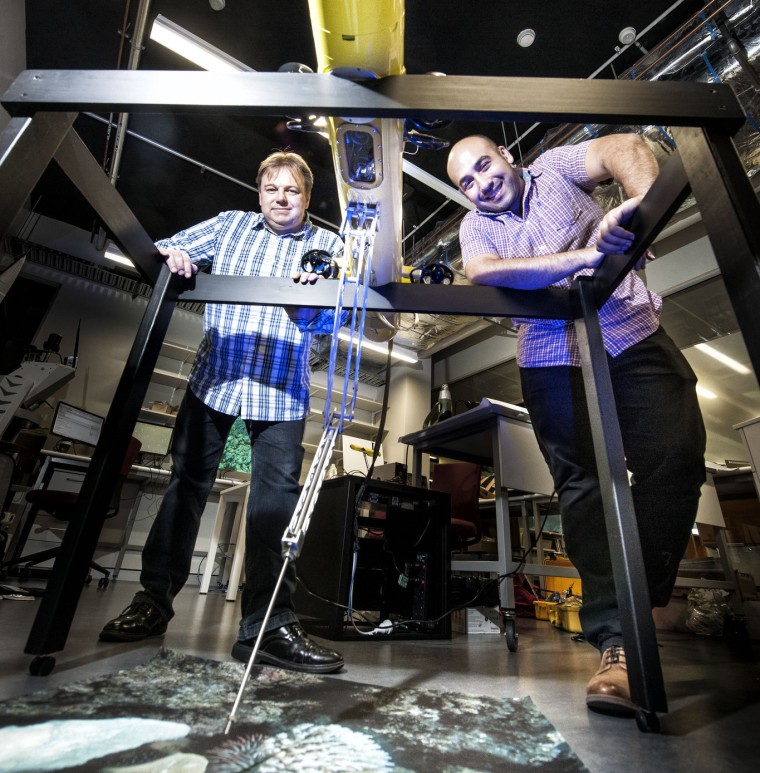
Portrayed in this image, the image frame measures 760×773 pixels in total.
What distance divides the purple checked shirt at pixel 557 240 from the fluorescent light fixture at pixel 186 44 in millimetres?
1881

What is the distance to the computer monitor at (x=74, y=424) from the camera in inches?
132

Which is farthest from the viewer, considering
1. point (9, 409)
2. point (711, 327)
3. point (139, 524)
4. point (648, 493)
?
point (139, 524)

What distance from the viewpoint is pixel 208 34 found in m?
2.89

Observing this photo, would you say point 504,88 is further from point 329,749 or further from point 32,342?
point 32,342

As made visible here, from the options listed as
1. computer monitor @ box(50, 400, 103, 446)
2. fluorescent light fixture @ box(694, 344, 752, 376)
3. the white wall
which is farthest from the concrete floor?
the white wall

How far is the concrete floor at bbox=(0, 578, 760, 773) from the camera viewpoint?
543 millimetres

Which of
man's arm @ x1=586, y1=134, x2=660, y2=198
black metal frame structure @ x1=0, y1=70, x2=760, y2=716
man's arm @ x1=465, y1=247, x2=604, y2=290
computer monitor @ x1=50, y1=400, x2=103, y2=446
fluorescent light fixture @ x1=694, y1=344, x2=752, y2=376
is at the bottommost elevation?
black metal frame structure @ x1=0, y1=70, x2=760, y2=716

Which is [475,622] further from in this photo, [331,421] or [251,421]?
[331,421]

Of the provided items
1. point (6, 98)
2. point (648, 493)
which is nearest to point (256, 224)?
point (6, 98)

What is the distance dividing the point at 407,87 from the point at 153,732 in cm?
75

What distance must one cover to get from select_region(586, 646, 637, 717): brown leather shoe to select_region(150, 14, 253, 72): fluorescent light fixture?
2806mm

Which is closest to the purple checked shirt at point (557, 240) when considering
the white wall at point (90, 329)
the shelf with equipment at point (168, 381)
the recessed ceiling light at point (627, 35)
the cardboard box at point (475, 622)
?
the cardboard box at point (475, 622)

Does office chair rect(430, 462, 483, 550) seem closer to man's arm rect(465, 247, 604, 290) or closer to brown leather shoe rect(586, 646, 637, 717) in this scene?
brown leather shoe rect(586, 646, 637, 717)

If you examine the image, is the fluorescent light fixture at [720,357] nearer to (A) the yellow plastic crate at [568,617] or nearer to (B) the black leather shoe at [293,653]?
(A) the yellow plastic crate at [568,617]
